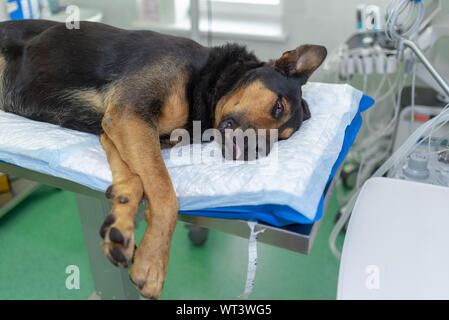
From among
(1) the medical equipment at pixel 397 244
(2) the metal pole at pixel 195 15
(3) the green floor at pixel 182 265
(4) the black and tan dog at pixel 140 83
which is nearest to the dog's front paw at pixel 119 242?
(4) the black and tan dog at pixel 140 83

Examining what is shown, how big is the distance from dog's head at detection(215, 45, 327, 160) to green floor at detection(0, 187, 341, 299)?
2.92ft

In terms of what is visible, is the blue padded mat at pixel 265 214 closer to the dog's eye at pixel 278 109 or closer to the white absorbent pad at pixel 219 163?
the white absorbent pad at pixel 219 163

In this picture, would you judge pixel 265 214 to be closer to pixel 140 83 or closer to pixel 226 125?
pixel 226 125

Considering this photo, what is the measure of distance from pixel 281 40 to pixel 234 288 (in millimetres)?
1649

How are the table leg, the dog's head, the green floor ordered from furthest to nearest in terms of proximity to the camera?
the green floor → the table leg → the dog's head

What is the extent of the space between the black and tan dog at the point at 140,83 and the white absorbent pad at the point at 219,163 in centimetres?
6

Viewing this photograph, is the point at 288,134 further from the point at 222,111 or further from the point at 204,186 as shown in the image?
the point at 204,186

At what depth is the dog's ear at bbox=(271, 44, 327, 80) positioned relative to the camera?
4.10ft

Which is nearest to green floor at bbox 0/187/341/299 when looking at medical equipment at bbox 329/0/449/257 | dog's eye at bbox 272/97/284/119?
medical equipment at bbox 329/0/449/257

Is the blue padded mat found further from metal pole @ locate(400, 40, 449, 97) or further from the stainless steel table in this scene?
metal pole @ locate(400, 40, 449, 97)

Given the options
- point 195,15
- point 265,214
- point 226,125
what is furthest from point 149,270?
point 195,15

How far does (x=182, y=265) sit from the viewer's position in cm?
191

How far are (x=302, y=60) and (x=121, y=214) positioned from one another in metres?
0.75

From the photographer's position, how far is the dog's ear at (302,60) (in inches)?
49.2
